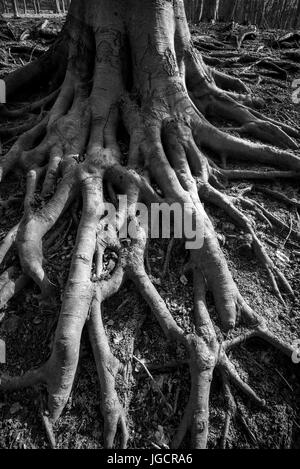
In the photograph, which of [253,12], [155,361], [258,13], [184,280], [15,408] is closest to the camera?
[15,408]

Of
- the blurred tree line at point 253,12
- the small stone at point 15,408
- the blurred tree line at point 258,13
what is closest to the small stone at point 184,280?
the small stone at point 15,408

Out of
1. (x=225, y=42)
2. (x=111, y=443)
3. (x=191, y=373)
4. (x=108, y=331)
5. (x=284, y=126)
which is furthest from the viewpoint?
(x=225, y=42)

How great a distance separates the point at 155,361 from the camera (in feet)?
7.95

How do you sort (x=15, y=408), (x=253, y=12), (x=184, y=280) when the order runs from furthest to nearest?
→ (x=253, y=12) → (x=184, y=280) → (x=15, y=408)

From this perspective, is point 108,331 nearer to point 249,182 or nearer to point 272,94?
point 249,182

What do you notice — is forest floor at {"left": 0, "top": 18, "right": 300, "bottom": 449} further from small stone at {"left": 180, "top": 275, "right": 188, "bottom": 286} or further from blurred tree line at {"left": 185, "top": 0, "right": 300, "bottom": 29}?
blurred tree line at {"left": 185, "top": 0, "right": 300, "bottom": 29}

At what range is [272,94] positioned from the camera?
5352 millimetres

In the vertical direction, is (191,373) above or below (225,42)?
below

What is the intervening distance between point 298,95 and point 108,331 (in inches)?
202

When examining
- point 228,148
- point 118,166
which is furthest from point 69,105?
point 228,148

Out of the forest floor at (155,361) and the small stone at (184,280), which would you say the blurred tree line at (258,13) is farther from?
the small stone at (184,280)

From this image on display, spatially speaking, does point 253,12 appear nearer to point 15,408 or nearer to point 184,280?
point 184,280

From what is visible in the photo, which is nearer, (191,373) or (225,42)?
(191,373)

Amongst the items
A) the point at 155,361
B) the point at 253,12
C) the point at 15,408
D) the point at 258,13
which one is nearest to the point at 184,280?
the point at 155,361
